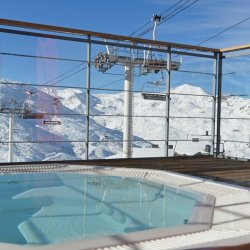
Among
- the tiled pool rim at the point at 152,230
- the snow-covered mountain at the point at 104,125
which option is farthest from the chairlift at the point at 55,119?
the tiled pool rim at the point at 152,230

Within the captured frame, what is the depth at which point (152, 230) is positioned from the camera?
909mm

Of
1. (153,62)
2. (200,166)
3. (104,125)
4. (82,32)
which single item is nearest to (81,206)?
(200,166)

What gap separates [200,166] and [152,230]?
1.26 m

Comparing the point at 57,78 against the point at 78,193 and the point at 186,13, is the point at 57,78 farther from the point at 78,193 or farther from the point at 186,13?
the point at 186,13

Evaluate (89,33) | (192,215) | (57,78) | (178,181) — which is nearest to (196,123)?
(57,78)

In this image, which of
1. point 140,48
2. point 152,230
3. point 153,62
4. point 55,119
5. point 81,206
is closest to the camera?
point 152,230

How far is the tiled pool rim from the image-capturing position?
0.79 meters

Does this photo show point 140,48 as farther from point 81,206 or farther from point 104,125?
point 104,125

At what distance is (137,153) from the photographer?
6523 millimetres

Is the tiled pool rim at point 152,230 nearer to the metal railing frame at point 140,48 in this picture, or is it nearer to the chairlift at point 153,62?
the metal railing frame at point 140,48

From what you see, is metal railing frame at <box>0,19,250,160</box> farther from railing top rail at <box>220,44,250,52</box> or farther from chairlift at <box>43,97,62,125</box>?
chairlift at <box>43,97,62,125</box>

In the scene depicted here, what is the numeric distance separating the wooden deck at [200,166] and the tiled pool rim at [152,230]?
0.21 metres

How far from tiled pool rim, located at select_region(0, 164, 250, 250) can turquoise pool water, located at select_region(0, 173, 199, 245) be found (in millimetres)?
44

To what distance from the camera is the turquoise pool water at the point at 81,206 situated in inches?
41.4
